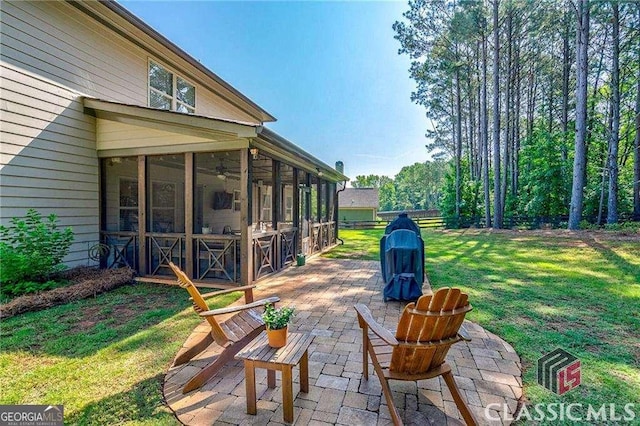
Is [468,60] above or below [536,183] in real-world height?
above

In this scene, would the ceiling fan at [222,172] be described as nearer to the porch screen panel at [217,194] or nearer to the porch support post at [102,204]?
the porch screen panel at [217,194]

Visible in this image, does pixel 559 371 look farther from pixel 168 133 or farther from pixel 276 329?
pixel 168 133

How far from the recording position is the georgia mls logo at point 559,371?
2594 mm

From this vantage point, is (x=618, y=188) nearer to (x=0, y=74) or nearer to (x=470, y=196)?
(x=470, y=196)

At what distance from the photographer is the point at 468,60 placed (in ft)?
59.3

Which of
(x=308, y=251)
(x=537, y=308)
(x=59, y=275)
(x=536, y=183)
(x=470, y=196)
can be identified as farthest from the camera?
(x=470, y=196)

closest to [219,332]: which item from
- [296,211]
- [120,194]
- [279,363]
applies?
[279,363]

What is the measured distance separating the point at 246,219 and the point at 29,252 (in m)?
3.50

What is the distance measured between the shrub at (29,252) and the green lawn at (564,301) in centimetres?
678

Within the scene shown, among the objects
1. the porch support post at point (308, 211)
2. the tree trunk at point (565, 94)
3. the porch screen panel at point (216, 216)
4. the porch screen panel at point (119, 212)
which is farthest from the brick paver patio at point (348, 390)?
the tree trunk at point (565, 94)

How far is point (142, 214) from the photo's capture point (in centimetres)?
620

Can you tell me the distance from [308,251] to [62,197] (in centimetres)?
580

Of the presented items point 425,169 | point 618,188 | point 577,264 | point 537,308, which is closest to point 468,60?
point 618,188
